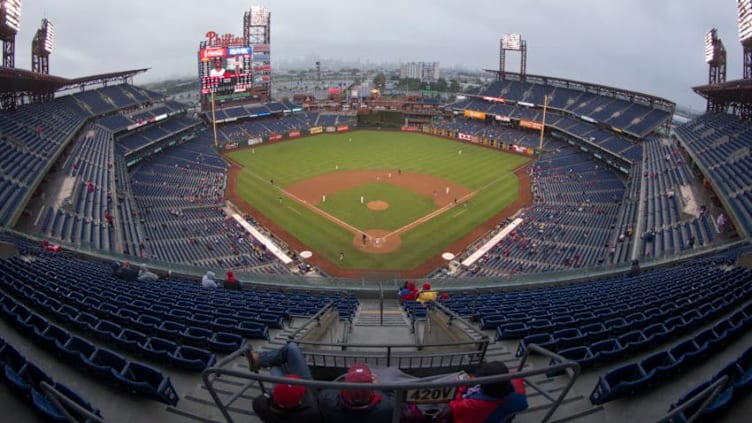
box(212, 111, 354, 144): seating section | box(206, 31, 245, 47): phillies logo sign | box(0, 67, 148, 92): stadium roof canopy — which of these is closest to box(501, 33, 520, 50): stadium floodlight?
box(212, 111, 354, 144): seating section

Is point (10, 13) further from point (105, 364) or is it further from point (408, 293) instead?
point (105, 364)

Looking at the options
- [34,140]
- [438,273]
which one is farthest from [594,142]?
[34,140]

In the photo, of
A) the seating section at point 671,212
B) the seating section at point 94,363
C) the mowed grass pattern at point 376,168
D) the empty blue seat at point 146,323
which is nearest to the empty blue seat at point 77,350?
the seating section at point 94,363

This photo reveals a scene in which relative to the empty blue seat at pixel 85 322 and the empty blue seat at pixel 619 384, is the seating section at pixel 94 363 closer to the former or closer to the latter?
the empty blue seat at pixel 85 322

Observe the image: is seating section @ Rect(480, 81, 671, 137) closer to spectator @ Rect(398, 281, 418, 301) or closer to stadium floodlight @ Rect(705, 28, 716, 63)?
stadium floodlight @ Rect(705, 28, 716, 63)

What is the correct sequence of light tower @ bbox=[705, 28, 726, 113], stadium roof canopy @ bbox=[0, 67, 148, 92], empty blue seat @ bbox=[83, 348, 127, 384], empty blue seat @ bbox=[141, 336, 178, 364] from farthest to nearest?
light tower @ bbox=[705, 28, 726, 113] < stadium roof canopy @ bbox=[0, 67, 148, 92] < empty blue seat @ bbox=[141, 336, 178, 364] < empty blue seat @ bbox=[83, 348, 127, 384]

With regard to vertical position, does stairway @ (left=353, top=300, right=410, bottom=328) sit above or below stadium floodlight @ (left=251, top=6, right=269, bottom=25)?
below

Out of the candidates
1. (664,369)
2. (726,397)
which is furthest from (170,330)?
(726,397)
